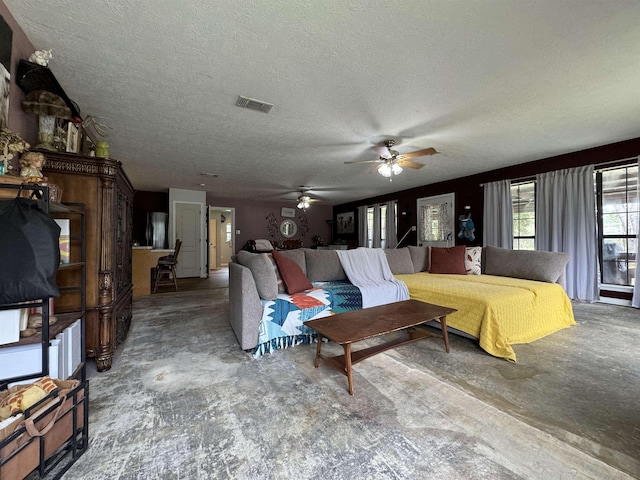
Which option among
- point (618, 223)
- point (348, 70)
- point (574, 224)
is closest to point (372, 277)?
point (348, 70)

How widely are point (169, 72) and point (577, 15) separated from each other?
273 cm

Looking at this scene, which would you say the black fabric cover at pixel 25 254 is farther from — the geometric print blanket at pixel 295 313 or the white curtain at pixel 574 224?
the white curtain at pixel 574 224

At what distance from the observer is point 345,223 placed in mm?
9180

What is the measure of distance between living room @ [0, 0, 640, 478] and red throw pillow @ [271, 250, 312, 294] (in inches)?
28.6

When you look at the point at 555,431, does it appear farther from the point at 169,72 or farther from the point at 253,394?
the point at 169,72

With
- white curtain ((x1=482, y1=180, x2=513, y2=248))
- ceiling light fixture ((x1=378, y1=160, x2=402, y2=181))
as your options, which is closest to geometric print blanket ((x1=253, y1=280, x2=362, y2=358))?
ceiling light fixture ((x1=378, y1=160, x2=402, y2=181))

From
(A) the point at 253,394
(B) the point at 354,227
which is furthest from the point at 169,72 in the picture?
(B) the point at 354,227

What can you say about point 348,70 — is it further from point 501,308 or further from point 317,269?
point 501,308

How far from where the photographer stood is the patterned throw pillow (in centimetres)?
389

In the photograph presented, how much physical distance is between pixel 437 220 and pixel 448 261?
250 centimetres

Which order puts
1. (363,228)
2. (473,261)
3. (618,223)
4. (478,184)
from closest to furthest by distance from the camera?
(618,223)
(473,261)
(478,184)
(363,228)

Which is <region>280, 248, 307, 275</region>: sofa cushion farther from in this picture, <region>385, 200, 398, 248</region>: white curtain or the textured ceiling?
<region>385, 200, 398, 248</region>: white curtain

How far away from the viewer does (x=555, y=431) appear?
1363 mm

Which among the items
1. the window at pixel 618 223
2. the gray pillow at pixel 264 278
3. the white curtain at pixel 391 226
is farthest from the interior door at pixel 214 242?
the window at pixel 618 223
